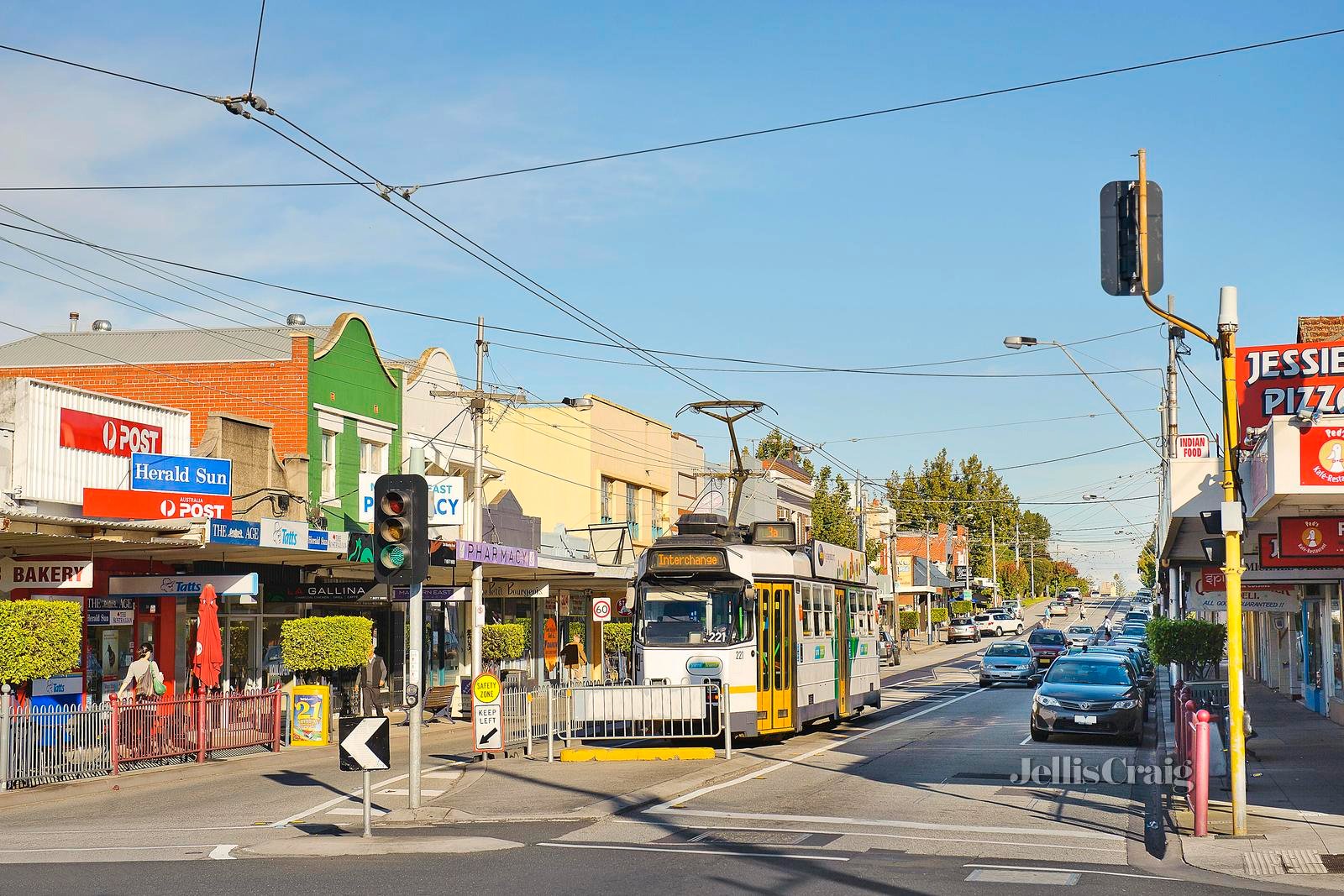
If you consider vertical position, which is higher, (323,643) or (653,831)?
(323,643)

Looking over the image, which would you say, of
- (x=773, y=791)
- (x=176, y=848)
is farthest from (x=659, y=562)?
(x=176, y=848)

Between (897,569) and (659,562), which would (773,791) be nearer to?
(659,562)

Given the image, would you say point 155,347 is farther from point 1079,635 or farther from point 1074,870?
point 1079,635

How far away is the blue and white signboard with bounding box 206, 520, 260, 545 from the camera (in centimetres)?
2444

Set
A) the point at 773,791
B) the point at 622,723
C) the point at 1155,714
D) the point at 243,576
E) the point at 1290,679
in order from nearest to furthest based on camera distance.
A: the point at 773,791 < the point at 622,723 < the point at 243,576 < the point at 1155,714 < the point at 1290,679

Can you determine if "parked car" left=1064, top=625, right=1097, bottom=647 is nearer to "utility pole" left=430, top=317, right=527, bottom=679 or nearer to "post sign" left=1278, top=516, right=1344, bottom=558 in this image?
"utility pole" left=430, top=317, right=527, bottom=679

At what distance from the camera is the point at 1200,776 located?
44.3 ft

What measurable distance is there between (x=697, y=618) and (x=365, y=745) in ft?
30.9

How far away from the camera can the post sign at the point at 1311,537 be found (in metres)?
16.3

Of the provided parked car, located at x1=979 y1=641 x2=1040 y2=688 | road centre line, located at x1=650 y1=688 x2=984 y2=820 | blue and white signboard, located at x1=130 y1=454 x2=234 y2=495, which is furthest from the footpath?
parked car, located at x1=979 y1=641 x2=1040 y2=688

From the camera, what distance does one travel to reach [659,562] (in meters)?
22.8

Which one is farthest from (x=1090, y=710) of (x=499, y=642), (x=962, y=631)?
(x=962, y=631)

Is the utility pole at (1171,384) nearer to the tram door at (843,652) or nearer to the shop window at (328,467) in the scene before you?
the tram door at (843,652)

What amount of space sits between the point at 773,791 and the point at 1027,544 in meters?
146
